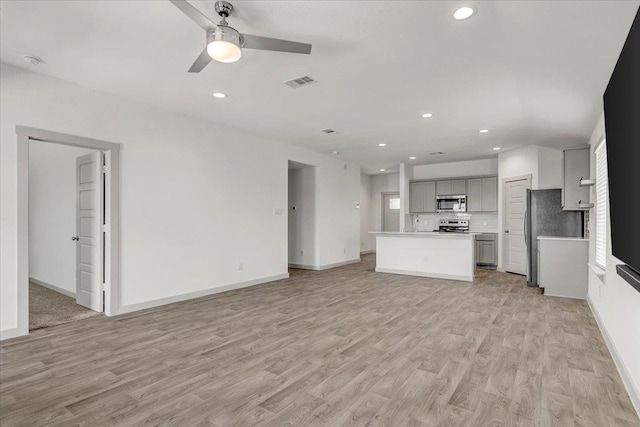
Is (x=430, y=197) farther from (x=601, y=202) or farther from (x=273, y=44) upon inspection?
(x=273, y=44)

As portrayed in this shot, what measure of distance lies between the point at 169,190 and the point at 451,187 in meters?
6.99

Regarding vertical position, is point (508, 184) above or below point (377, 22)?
below

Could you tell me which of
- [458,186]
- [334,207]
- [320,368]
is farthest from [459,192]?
[320,368]

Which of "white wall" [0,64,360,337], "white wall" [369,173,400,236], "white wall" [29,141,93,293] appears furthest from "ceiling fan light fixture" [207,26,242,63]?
"white wall" [369,173,400,236]

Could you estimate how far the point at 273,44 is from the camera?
7.77ft

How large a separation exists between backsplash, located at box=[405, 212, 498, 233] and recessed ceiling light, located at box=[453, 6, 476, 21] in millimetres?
7127

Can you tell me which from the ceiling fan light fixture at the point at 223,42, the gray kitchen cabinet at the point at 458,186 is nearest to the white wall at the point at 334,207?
the gray kitchen cabinet at the point at 458,186

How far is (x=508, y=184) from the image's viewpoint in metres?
7.49

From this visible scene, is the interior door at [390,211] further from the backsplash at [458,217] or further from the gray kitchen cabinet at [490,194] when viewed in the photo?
the gray kitchen cabinet at [490,194]

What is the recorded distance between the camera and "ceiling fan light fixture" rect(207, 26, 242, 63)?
2.21m

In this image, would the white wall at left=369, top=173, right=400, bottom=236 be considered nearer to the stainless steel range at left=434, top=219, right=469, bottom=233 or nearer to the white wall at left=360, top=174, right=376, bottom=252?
the white wall at left=360, top=174, right=376, bottom=252

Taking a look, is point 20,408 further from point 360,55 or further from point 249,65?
point 360,55

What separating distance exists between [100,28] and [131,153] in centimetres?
193

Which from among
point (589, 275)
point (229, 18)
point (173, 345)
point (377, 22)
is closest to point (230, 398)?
point (173, 345)
